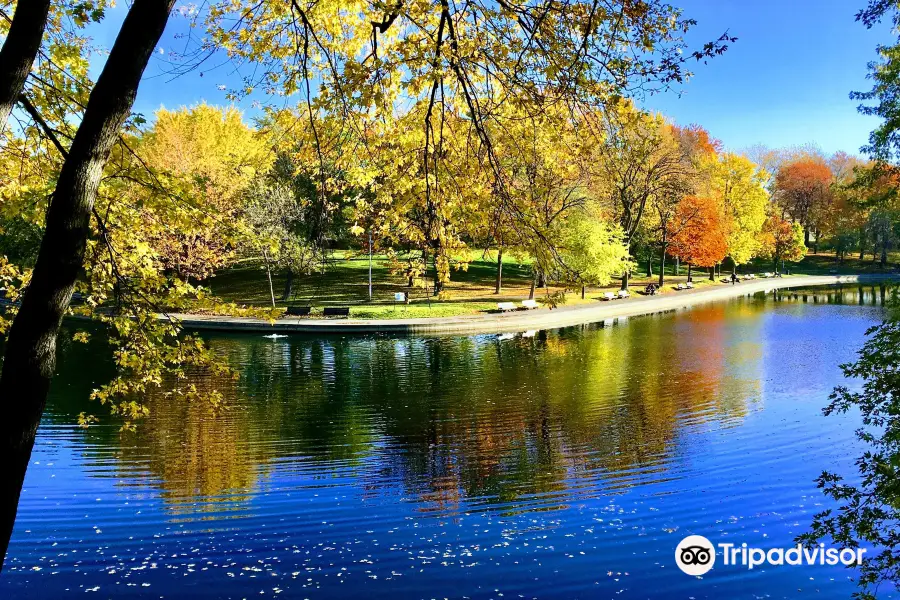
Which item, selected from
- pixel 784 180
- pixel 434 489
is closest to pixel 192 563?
pixel 434 489

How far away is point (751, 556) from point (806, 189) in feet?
257

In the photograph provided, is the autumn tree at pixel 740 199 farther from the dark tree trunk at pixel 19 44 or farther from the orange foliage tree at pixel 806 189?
the dark tree trunk at pixel 19 44

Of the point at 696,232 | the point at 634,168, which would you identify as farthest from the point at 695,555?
the point at 696,232

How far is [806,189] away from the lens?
74.8 meters

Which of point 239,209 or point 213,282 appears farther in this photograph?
point 213,282

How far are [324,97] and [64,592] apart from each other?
5923mm

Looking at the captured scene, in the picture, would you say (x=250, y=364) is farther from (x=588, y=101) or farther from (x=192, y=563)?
(x=588, y=101)

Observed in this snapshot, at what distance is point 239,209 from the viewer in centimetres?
3922

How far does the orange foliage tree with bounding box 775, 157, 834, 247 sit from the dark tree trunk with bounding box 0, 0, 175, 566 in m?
82.1

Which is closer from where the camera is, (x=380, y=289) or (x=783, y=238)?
(x=380, y=289)

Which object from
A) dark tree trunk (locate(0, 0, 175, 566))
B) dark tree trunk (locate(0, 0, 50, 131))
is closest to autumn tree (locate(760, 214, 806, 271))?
dark tree trunk (locate(0, 0, 175, 566))

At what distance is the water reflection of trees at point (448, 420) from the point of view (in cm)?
1040

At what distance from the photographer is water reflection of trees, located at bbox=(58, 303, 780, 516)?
10.4 meters

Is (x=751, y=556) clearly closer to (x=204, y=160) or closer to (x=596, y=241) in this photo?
(x=596, y=241)
